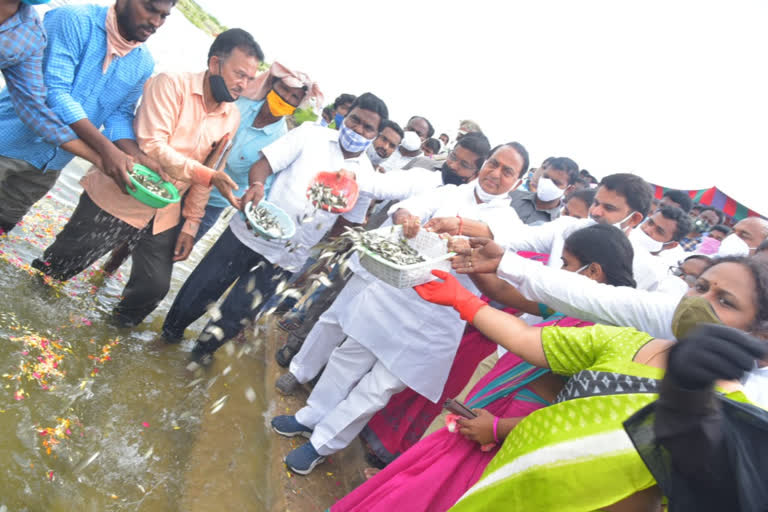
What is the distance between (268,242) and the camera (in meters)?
3.72

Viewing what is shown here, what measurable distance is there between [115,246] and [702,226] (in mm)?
9101

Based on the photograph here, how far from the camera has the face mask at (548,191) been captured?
17.8 ft

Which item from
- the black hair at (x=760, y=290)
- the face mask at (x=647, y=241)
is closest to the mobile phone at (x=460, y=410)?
the black hair at (x=760, y=290)

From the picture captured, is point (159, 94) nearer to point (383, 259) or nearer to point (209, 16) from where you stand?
point (383, 259)

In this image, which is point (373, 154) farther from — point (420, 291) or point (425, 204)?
point (420, 291)

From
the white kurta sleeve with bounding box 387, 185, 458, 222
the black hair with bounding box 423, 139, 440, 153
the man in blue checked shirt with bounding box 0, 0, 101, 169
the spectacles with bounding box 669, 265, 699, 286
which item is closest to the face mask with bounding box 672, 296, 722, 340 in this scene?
the white kurta sleeve with bounding box 387, 185, 458, 222

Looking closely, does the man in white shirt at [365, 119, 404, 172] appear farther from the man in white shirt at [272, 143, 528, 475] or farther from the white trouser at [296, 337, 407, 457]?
the white trouser at [296, 337, 407, 457]

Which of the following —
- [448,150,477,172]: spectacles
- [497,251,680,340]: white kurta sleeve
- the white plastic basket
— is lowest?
the white plastic basket

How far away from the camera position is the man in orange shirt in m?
3.17

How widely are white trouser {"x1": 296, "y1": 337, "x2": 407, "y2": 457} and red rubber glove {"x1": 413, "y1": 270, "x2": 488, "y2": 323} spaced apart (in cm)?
94

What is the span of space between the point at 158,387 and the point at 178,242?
1.19 meters

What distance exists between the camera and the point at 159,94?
312 cm

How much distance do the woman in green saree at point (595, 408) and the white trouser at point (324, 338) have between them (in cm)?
178

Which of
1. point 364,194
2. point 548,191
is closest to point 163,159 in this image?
point 364,194
